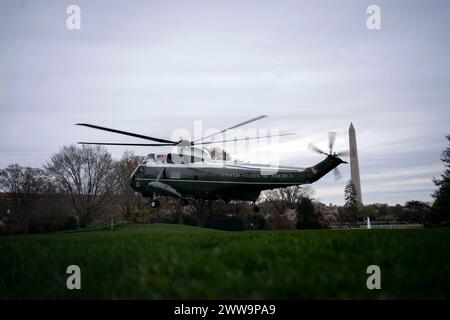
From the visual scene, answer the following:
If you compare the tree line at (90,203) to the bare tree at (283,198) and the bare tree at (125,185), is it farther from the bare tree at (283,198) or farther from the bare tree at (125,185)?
the bare tree at (283,198)

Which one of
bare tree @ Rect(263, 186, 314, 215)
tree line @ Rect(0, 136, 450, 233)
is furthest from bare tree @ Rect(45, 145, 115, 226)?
bare tree @ Rect(263, 186, 314, 215)

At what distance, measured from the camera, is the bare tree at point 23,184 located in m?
59.1

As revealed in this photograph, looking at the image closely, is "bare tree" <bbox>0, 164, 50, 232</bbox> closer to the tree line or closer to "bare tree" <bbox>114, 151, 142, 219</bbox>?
the tree line

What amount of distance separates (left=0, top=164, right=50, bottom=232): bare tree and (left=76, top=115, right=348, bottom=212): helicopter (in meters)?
36.9

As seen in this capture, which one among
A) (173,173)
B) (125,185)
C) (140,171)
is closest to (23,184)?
(125,185)

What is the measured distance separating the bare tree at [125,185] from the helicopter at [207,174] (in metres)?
36.0

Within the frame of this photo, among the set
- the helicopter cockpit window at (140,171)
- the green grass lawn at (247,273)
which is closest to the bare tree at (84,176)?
the helicopter cockpit window at (140,171)

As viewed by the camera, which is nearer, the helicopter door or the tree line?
the helicopter door

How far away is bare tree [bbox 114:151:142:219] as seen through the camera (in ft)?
208

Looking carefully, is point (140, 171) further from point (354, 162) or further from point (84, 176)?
point (354, 162)

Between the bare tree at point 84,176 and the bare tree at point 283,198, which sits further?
the bare tree at point 283,198
